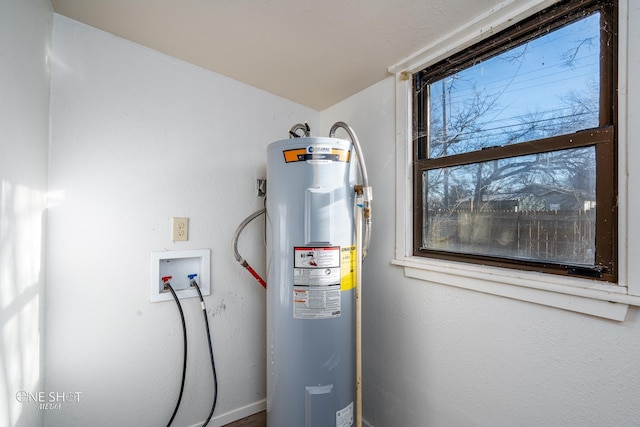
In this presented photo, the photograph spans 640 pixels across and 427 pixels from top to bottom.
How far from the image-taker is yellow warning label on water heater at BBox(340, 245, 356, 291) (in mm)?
1197

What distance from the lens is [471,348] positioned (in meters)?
1.15

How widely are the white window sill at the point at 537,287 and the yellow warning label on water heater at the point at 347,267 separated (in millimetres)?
321

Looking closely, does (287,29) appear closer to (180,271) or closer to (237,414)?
(180,271)

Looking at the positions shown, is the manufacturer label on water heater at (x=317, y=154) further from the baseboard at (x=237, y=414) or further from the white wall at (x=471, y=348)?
the baseboard at (x=237, y=414)

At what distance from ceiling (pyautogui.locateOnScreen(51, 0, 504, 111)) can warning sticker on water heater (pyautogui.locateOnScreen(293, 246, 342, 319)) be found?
3.08ft

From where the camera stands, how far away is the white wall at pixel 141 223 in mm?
1245

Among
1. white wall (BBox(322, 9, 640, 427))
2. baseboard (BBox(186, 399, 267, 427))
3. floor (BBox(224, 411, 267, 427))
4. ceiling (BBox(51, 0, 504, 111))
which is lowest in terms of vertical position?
floor (BBox(224, 411, 267, 427))

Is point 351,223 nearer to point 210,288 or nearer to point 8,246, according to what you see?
point 210,288

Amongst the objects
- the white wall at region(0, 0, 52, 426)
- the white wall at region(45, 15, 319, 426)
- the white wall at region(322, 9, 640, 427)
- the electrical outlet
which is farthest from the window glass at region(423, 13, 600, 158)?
the white wall at region(0, 0, 52, 426)

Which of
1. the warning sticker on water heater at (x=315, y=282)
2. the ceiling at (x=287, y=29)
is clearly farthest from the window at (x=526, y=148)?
the warning sticker on water heater at (x=315, y=282)

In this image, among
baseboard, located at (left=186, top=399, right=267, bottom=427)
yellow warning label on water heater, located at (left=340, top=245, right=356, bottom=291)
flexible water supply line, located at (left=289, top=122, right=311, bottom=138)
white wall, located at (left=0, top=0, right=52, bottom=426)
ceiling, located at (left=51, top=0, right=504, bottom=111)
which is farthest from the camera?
baseboard, located at (left=186, top=399, right=267, bottom=427)

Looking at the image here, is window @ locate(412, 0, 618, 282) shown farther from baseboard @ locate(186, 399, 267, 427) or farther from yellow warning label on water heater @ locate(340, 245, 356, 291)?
baseboard @ locate(186, 399, 267, 427)

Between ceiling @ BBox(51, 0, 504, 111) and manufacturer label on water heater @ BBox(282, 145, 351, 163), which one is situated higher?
ceiling @ BBox(51, 0, 504, 111)

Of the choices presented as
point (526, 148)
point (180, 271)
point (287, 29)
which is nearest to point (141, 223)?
point (180, 271)
